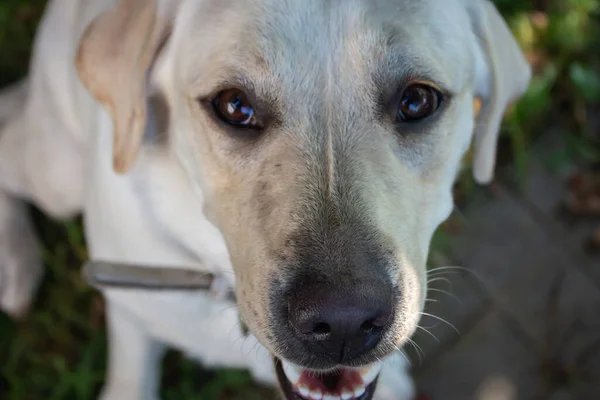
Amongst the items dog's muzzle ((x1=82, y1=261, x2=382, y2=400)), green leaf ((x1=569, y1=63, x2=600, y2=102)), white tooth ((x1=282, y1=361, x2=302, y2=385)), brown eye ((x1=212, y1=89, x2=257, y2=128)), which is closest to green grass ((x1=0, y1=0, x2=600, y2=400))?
green leaf ((x1=569, y1=63, x2=600, y2=102))

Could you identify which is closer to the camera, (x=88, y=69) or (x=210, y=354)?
(x=88, y=69)

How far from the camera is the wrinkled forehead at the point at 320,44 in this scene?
1.60 metres

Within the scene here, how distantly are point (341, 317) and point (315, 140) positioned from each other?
44 cm

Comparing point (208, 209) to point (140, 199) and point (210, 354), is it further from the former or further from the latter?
point (210, 354)

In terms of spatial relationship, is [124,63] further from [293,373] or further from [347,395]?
[347,395]

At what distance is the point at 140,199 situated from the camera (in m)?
2.02

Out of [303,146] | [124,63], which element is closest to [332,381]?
[303,146]

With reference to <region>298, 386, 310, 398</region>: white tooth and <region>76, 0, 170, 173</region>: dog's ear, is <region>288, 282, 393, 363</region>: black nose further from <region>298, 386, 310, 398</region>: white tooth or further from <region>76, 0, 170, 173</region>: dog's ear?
<region>76, 0, 170, 173</region>: dog's ear

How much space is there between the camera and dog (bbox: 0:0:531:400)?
154 cm

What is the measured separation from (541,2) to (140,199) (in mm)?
2715

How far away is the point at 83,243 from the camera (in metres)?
3.26

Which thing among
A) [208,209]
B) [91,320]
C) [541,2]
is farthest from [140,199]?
[541,2]

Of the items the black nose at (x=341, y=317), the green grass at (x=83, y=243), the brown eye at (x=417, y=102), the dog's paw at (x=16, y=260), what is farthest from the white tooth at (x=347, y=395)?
the dog's paw at (x=16, y=260)

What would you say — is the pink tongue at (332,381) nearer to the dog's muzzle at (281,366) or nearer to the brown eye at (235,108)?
the dog's muzzle at (281,366)
